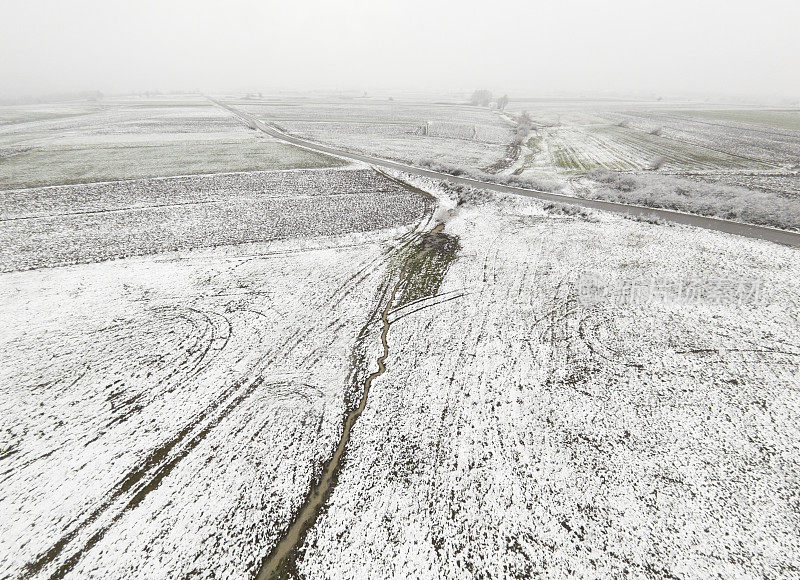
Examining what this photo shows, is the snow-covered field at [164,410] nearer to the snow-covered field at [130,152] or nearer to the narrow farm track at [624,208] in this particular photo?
the narrow farm track at [624,208]

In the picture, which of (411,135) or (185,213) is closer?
(185,213)

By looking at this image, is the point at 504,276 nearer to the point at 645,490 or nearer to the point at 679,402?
the point at 679,402

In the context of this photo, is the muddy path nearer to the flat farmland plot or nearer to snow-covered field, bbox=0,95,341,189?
the flat farmland plot

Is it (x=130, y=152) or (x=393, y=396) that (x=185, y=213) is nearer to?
(x=393, y=396)

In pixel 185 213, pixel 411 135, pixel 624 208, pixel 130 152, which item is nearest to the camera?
pixel 185 213

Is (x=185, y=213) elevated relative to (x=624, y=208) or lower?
lower

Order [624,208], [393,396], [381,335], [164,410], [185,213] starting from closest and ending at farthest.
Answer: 1. [164,410]
2. [393,396]
3. [381,335]
4. [185,213]
5. [624,208]

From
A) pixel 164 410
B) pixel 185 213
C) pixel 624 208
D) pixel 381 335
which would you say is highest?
pixel 624 208

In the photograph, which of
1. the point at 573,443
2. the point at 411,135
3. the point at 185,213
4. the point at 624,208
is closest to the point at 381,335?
the point at 573,443
